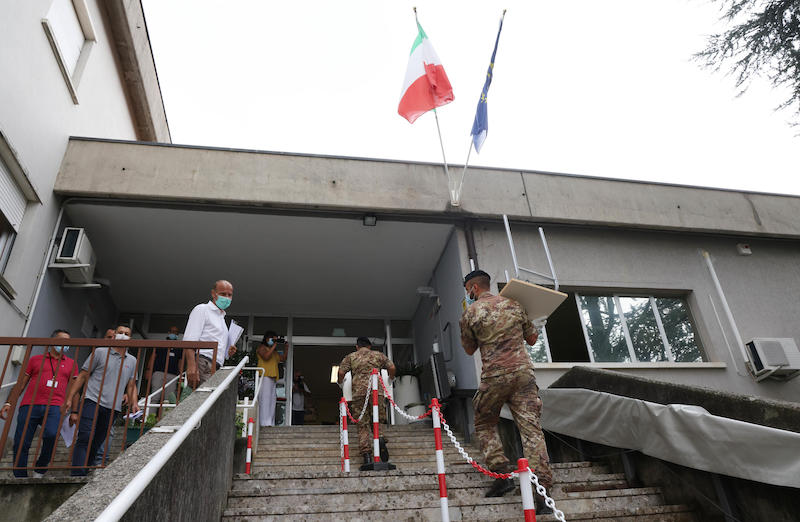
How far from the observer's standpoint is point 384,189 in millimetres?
8266

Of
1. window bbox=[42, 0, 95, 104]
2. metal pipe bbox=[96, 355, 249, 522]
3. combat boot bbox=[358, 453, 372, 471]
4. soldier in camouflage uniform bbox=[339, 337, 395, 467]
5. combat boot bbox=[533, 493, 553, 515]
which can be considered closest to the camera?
metal pipe bbox=[96, 355, 249, 522]

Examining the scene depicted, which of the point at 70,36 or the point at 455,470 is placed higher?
the point at 70,36

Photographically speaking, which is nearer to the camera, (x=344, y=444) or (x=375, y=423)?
(x=375, y=423)

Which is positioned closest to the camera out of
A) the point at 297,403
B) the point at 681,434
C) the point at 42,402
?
the point at 681,434

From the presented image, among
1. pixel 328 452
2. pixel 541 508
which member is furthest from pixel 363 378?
pixel 541 508

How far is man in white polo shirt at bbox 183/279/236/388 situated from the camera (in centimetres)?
468

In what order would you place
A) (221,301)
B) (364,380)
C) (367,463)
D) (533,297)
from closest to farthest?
(533,297), (221,301), (367,463), (364,380)

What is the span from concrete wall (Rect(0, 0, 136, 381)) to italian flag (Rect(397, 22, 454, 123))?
509 cm

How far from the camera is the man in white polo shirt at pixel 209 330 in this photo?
184 inches

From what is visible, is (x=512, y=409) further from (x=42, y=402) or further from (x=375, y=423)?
(x=42, y=402)

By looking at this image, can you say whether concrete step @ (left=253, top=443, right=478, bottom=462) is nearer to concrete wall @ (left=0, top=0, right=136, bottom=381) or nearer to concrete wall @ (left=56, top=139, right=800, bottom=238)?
concrete wall @ (left=0, top=0, right=136, bottom=381)

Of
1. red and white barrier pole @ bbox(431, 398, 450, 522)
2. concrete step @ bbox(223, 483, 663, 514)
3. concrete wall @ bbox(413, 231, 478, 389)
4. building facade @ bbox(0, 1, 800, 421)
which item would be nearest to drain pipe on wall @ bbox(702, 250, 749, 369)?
building facade @ bbox(0, 1, 800, 421)

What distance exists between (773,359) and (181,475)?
9.05 m

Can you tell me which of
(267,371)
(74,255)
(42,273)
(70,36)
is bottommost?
(267,371)
